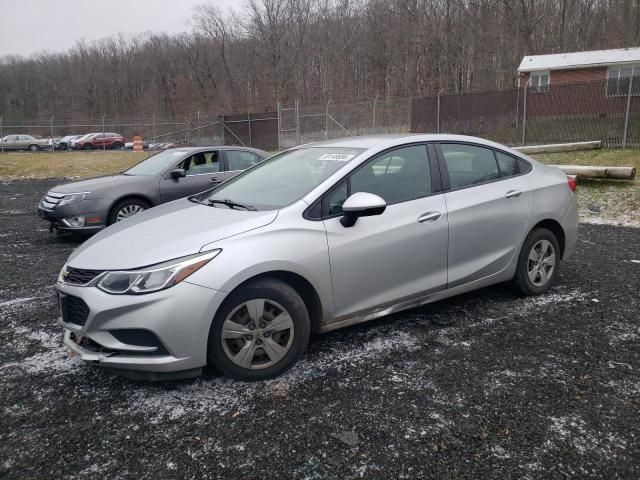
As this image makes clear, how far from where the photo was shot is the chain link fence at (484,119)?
15555 millimetres

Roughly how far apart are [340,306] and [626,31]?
151ft

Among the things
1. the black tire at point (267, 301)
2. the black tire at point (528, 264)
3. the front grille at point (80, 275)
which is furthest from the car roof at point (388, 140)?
the front grille at point (80, 275)

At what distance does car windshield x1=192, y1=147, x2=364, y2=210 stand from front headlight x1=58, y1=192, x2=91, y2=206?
3.68 m

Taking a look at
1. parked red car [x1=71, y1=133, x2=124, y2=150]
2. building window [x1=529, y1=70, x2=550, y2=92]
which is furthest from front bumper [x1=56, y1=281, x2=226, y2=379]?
parked red car [x1=71, y1=133, x2=124, y2=150]

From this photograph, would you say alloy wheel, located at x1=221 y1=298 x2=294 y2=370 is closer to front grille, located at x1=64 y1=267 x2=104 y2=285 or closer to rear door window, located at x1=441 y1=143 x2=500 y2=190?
front grille, located at x1=64 y1=267 x2=104 y2=285

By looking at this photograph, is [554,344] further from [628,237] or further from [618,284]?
[628,237]

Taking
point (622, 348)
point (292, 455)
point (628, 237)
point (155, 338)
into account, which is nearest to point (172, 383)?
point (155, 338)

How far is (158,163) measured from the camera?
8.21 m

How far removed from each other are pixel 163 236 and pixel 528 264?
10.7 ft

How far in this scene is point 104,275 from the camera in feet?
9.74

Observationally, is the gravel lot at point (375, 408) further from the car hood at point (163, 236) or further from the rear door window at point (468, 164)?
the rear door window at point (468, 164)

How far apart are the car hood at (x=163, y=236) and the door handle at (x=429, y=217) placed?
1.16 meters

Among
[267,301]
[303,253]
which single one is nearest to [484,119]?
[303,253]

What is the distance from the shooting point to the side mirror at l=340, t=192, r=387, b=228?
3.28m
